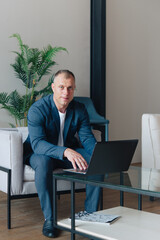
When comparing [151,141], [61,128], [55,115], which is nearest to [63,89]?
[55,115]

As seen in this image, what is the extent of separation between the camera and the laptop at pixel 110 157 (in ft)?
6.33

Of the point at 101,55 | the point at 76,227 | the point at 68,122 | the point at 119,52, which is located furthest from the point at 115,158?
the point at 119,52

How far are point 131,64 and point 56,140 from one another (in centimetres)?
322

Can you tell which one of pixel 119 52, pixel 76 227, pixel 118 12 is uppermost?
pixel 118 12

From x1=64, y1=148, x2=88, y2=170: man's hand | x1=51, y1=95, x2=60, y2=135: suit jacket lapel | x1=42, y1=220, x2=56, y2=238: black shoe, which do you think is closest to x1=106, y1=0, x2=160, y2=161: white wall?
x1=51, y1=95, x2=60, y2=135: suit jacket lapel

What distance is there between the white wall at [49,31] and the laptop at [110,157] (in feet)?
8.24

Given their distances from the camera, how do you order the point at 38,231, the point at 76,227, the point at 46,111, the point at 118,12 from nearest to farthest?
the point at 76,227, the point at 38,231, the point at 46,111, the point at 118,12

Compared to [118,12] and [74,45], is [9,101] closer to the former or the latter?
[74,45]

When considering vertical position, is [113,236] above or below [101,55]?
below

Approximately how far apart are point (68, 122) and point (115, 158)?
77 cm

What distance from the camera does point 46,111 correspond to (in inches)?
105

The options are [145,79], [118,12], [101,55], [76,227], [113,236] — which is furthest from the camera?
[145,79]

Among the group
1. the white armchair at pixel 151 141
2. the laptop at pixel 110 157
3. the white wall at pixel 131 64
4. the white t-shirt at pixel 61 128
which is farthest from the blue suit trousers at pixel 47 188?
the white wall at pixel 131 64

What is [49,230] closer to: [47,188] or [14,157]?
[47,188]
